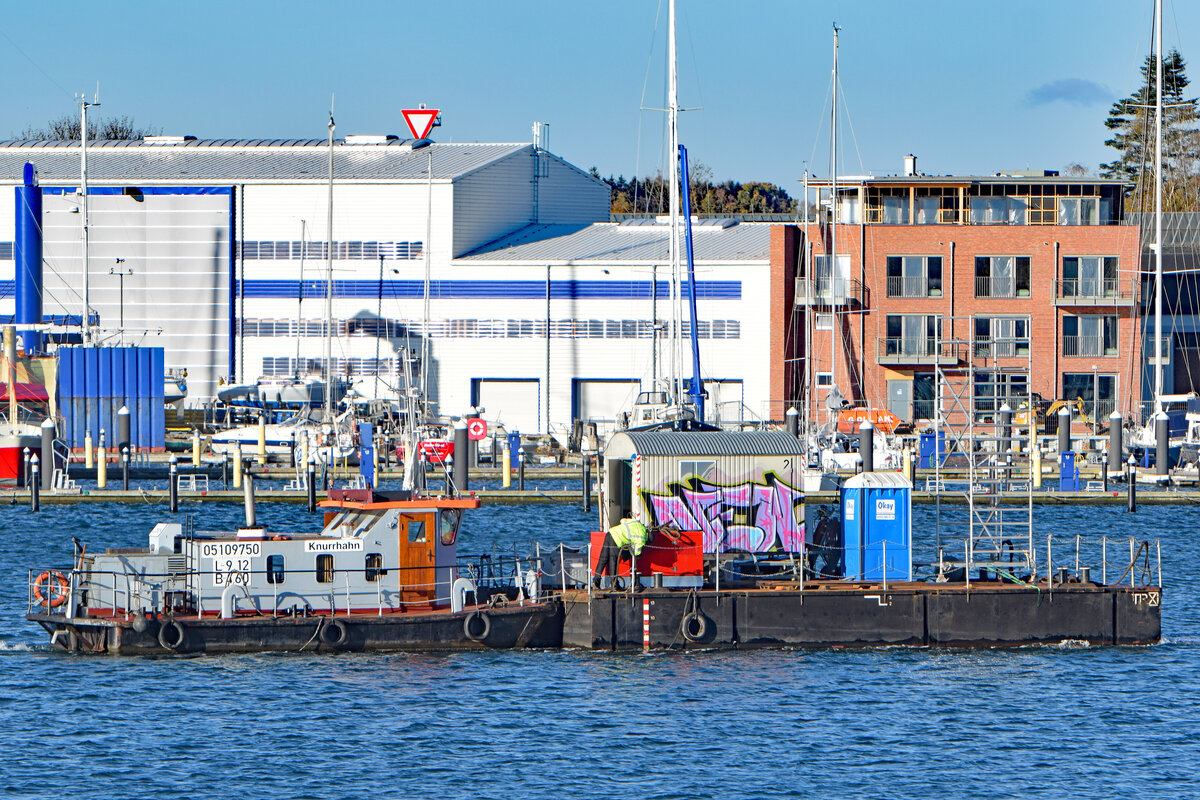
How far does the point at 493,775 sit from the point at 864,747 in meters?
6.60

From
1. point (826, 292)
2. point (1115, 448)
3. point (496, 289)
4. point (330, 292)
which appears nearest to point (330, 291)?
point (330, 292)

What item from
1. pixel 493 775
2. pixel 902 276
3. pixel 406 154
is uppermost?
pixel 406 154

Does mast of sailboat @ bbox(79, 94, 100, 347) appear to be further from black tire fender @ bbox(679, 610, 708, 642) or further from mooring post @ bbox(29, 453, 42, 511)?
black tire fender @ bbox(679, 610, 708, 642)

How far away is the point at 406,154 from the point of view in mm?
102625

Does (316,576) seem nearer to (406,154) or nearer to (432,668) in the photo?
(432,668)

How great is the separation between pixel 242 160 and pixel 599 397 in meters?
26.8

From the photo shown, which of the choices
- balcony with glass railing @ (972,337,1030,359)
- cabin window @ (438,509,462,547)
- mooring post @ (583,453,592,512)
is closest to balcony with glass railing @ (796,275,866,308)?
balcony with glass railing @ (972,337,1030,359)

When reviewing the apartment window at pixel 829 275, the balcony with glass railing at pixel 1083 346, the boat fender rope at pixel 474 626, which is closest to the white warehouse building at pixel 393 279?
the apartment window at pixel 829 275

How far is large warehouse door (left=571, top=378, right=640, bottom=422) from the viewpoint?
93.3 m

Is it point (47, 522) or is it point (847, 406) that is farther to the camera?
point (847, 406)

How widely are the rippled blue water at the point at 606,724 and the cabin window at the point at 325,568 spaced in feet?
5.12

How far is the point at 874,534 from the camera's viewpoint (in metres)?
36.6

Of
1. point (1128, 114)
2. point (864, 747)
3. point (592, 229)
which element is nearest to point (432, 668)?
point (864, 747)

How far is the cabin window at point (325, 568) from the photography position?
34.8 m
